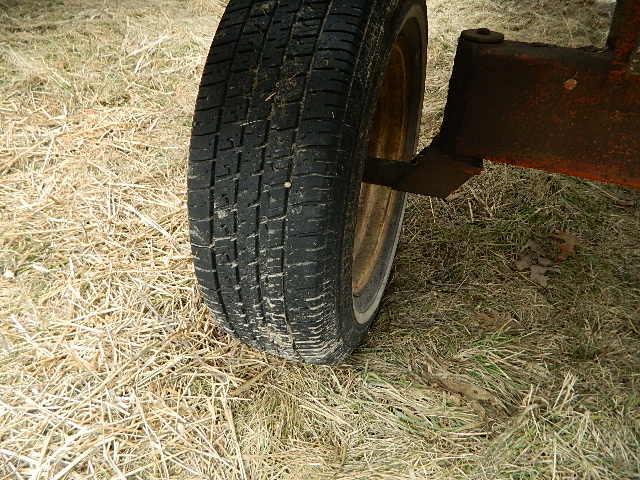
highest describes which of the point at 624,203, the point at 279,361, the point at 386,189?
the point at 386,189

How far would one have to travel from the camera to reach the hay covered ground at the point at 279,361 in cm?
155

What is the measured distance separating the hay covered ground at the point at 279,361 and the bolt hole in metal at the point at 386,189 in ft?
0.51

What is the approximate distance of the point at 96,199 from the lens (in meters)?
2.37

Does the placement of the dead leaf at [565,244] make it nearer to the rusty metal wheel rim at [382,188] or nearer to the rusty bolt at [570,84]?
the rusty metal wheel rim at [382,188]

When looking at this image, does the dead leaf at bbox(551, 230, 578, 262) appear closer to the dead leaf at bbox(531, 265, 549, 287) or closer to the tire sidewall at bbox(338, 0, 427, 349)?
the dead leaf at bbox(531, 265, 549, 287)

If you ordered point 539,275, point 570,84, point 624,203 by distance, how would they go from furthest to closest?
point 624,203, point 539,275, point 570,84

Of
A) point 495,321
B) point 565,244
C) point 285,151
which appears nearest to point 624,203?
point 565,244

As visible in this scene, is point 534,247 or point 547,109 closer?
point 547,109

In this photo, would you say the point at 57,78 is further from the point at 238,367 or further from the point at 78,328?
the point at 238,367

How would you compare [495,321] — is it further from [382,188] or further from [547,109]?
[547,109]

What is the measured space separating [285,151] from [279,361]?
695mm

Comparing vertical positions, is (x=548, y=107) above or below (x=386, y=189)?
above

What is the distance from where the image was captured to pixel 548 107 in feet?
4.84

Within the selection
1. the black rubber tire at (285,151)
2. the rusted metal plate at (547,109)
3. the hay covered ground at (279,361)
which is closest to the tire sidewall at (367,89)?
the black rubber tire at (285,151)
